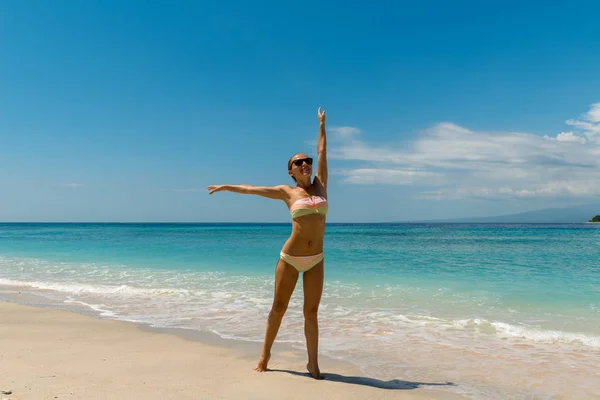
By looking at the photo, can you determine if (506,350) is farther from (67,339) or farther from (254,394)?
(67,339)

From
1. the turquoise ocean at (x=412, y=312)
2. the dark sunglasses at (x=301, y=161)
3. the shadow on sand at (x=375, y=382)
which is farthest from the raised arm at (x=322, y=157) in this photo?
the turquoise ocean at (x=412, y=312)

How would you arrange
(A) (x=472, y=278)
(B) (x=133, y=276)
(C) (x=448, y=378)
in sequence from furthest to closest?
1. (B) (x=133, y=276)
2. (A) (x=472, y=278)
3. (C) (x=448, y=378)

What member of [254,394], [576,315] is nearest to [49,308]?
[254,394]

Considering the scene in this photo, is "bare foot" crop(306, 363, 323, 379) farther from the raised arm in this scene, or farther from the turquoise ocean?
the raised arm

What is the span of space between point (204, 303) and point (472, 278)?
7.98 meters

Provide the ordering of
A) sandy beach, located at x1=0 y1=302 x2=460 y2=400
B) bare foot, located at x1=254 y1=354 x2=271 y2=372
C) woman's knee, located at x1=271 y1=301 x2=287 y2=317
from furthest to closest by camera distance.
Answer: bare foot, located at x1=254 y1=354 x2=271 y2=372 < woman's knee, located at x1=271 y1=301 x2=287 y2=317 < sandy beach, located at x1=0 y1=302 x2=460 y2=400

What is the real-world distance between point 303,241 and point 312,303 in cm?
65

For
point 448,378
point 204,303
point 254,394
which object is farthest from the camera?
point 204,303

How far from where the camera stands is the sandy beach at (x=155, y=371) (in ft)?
13.6

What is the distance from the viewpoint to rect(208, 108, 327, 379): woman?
448cm

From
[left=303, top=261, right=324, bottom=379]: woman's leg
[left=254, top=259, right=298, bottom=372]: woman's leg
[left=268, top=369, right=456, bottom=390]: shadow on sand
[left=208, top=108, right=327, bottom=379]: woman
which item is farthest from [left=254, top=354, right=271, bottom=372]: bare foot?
[left=303, top=261, right=324, bottom=379]: woman's leg

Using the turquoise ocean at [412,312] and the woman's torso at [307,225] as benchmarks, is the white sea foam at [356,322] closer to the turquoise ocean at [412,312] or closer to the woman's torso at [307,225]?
the turquoise ocean at [412,312]

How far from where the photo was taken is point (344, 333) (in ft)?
22.6

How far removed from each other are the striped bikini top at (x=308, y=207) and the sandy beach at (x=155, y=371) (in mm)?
1673
